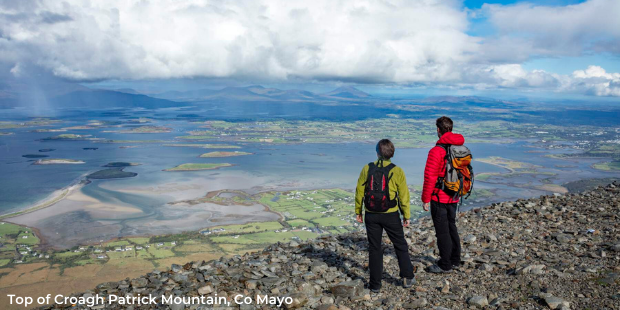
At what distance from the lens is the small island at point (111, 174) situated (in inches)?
2990

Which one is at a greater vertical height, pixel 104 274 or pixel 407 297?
pixel 407 297

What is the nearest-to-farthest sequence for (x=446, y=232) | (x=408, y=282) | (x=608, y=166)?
(x=408, y=282)
(x=446, y=232)
(x=608, y=166)

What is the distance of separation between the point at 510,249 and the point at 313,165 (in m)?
84.3

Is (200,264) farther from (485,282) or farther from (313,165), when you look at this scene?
(313,165)

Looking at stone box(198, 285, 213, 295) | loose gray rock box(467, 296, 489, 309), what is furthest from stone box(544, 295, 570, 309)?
stone box(198, 285, 213, 295)

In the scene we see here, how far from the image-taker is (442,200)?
729 cm

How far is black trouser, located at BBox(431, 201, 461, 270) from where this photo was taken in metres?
7.38

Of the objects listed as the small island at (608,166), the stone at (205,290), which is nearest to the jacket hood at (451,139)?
the stone at (205,290)

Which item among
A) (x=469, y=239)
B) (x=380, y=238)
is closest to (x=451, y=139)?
(x=380, y=238)

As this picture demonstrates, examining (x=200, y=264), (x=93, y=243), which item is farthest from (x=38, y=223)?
(x=200, y=264)

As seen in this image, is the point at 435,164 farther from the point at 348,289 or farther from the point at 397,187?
the point at 348,289

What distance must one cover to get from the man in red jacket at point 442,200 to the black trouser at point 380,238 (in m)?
0.72

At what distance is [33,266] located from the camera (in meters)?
32.1

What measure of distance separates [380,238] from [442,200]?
1.50 meters
